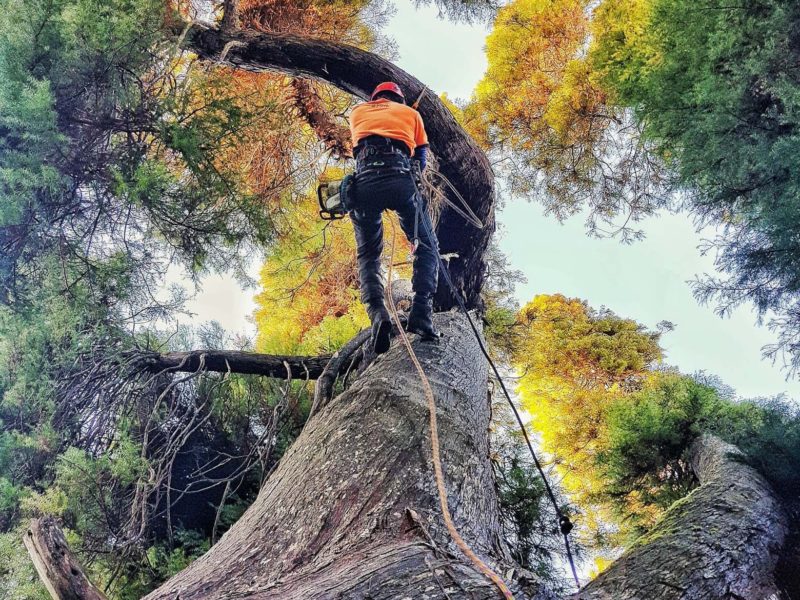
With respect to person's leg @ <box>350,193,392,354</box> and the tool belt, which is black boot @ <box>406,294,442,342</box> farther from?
the tool belt

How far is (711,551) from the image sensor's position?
2.21 metres

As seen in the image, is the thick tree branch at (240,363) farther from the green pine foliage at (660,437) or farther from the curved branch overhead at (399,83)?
the green pine foliage at (660,437)

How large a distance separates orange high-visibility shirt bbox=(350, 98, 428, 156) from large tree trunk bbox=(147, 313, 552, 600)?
5.42 feet

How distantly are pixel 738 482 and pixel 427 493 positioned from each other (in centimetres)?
212

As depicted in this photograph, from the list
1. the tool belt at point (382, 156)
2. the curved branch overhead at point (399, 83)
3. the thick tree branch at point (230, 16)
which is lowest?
the tool belt at point (382, 156)

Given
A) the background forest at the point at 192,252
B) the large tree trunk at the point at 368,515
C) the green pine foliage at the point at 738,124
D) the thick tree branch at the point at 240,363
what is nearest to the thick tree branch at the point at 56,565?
the large tree trunk at the point at 368,515

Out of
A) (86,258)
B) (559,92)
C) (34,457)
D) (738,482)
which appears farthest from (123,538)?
(559,92)

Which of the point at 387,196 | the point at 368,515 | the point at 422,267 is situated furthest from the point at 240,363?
the point at 368,515

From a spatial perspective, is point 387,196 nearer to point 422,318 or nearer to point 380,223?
point 380,223

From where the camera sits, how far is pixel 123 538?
314 cm

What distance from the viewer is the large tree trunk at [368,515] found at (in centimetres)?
151

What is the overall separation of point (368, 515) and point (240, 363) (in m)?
2.80

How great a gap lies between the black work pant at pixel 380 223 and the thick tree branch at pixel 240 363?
3.74ft

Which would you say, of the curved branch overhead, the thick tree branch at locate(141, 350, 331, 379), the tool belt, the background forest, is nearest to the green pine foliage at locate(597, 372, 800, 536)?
the background forest
